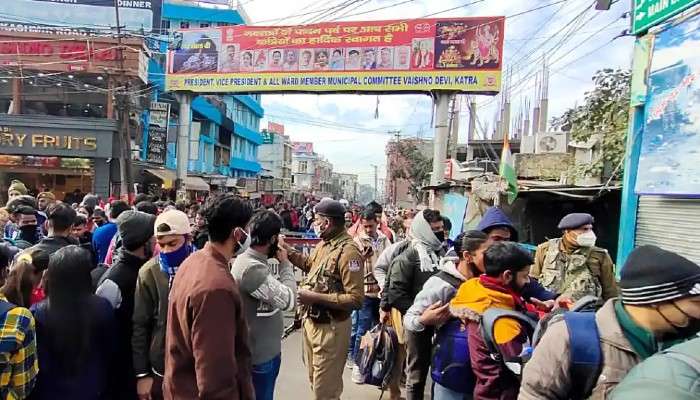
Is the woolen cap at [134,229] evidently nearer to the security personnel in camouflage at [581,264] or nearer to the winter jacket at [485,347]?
the winter jacket at [485,347]

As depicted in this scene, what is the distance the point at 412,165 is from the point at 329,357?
32.8 m

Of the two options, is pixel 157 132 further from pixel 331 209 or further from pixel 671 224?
pixel 671 224

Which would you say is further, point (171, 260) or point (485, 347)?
point (171, 260)

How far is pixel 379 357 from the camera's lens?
407 cm

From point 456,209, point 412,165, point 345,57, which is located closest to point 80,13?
point 345,57

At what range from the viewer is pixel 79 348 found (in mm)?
2496

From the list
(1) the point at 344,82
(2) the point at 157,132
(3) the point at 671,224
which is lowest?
(3) the point at 671,224

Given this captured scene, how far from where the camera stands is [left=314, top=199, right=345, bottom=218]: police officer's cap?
12.3ft

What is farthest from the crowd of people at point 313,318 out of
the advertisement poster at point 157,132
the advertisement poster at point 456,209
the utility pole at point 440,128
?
the advertisement poster at point 157,132

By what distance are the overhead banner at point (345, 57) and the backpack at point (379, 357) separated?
53.7 feet

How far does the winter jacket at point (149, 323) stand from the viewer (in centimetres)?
267

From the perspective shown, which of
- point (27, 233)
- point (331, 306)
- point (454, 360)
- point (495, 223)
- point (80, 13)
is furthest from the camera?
point (80, 13)

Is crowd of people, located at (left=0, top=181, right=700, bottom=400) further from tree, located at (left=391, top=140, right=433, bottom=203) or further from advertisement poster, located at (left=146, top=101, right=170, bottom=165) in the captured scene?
tree, located at (left=391, top=140, right=433, bottom=203)

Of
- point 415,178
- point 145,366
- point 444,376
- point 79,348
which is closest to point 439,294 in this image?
point 444,376
